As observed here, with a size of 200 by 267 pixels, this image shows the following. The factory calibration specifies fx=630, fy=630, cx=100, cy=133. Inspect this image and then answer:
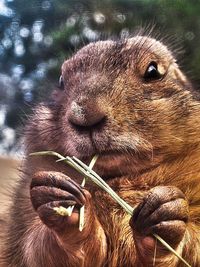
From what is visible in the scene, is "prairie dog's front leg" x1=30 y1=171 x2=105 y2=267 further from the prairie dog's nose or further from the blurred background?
the blurred background

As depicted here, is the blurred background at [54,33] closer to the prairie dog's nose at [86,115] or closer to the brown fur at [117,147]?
the brown fur at [117,147]

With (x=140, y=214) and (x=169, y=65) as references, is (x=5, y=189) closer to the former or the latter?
(x=169, y=65)

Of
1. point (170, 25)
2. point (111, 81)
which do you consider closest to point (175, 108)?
point (111, 81)

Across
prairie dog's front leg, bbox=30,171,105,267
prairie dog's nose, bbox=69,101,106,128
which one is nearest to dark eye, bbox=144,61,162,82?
prairie dog's nose, bbox=69,101,106,128

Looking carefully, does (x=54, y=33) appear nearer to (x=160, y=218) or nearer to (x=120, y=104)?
(x=120, y=104)


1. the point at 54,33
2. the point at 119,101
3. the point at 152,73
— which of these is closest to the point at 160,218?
the point at 119,101

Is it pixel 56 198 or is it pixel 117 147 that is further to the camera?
pixel 117 147

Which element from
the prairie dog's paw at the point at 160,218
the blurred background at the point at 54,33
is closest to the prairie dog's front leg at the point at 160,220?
the prairie dog's paw at the point at 160,218
